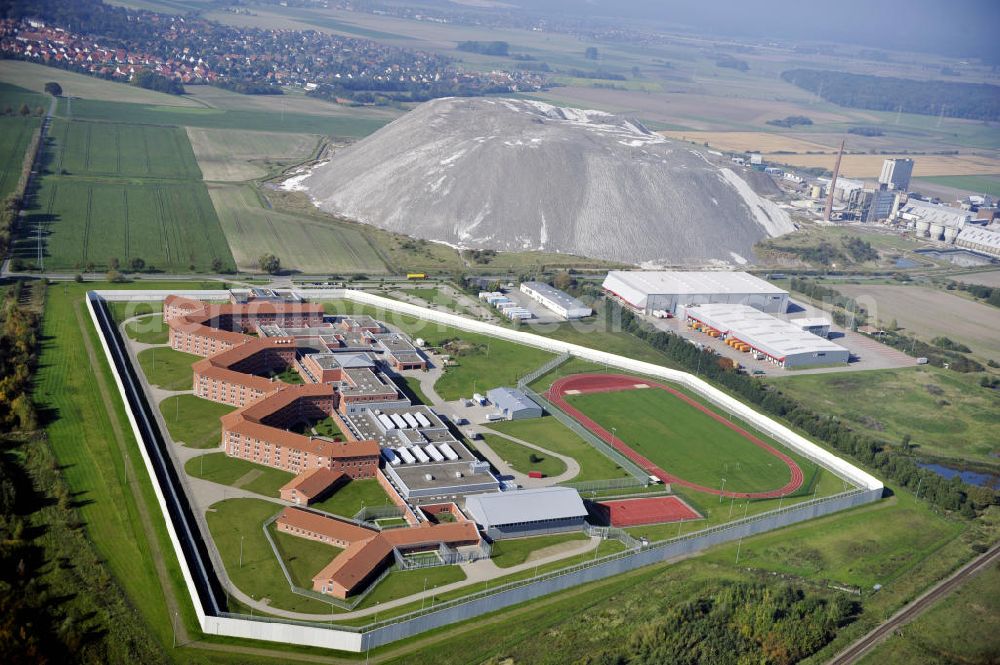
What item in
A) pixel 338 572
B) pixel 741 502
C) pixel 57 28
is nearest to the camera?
pixel 338 572

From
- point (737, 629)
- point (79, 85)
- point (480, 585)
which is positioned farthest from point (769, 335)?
point (79, 85)

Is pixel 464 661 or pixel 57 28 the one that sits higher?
pixel 57 28

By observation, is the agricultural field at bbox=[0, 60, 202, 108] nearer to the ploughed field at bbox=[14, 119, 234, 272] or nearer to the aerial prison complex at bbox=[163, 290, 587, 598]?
the ploughed field at bbox=[14, 119, 234, 272]

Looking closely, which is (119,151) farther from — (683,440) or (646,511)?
(646,511)

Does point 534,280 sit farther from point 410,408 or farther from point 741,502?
point 741,502

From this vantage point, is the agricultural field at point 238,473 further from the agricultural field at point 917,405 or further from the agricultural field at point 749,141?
the agricultural field at point 749,141

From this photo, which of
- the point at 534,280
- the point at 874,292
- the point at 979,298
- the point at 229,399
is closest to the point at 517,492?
the point at 229,399

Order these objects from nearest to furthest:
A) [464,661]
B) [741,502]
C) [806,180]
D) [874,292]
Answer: [464,661] → [741,502] → [874,292] → [806,180]
